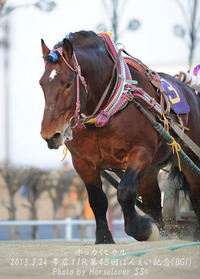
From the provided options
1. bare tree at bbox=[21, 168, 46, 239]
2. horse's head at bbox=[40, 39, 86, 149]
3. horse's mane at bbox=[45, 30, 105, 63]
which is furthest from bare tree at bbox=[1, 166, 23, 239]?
horse's head at bbox=[40, 39, 86, 149]

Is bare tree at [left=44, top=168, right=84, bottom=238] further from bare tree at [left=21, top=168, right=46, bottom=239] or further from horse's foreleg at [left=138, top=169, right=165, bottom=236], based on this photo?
horse's foreleg at [left=138, top=169, right=165, bottom=236]

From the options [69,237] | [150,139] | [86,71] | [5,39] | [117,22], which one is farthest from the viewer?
[5,39]

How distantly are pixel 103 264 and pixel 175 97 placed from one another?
2.45m

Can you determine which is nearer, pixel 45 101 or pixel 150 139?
pixel 45 101

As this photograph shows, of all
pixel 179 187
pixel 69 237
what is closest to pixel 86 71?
pixel 179 187

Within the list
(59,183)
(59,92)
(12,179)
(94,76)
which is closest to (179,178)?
(94,76)

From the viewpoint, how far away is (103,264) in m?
4.05

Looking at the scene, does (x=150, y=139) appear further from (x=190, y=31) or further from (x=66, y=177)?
(x=66, y=177)

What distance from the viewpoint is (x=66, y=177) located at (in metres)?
15.3

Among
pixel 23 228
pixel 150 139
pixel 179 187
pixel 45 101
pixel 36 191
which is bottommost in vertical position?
pixel 23 228

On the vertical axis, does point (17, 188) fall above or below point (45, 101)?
below

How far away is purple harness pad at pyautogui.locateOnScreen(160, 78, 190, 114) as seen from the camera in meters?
5.86

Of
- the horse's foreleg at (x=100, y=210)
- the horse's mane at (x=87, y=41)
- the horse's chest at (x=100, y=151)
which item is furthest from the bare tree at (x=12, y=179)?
the horse's mane at (x=87, y=41)

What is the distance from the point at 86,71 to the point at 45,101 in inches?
22.3
